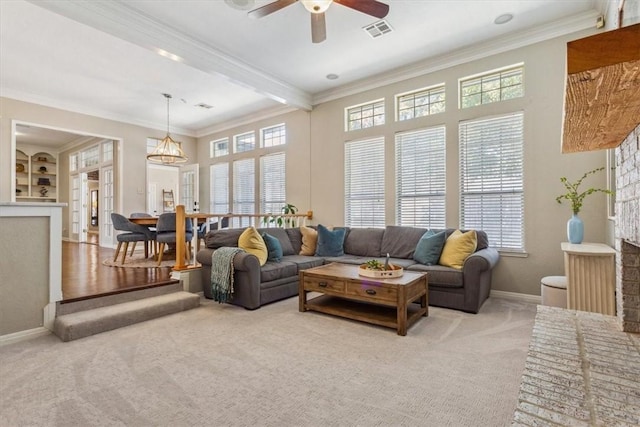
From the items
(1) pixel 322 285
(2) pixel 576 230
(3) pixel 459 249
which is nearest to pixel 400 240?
(3) pixel 459 249

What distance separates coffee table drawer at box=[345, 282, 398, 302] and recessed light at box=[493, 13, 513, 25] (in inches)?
133

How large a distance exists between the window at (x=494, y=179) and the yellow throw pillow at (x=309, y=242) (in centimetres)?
222

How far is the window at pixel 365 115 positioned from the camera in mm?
5391

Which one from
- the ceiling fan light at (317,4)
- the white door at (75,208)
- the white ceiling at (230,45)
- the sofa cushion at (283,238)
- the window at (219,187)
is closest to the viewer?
the ceiling fan light at (317,4)

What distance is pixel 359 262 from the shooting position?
445 centimetres

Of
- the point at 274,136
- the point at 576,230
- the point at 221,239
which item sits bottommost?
the point at 221,239

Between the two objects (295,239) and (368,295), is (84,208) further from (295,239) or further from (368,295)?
(368,295)

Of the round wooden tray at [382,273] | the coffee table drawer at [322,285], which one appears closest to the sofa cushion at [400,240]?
the round wooden tray at [382,273]

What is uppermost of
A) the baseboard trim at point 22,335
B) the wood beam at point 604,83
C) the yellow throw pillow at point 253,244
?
the wood beam at point 604,83

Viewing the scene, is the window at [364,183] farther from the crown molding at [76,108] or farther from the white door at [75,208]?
the white door at [75,208]

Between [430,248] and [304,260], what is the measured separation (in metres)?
1.73

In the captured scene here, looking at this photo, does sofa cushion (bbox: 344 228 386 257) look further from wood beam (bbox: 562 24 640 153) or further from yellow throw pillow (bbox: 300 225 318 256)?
wood beam (bbox: 562 24 640 153)

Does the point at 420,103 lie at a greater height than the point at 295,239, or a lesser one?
greater

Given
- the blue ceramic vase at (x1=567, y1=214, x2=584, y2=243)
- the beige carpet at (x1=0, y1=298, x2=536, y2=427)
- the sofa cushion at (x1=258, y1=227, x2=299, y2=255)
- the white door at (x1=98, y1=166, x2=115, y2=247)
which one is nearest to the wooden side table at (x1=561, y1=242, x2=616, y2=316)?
the blue ceramic vase at (x1=567, y1=214, x2=584, y2=243)
